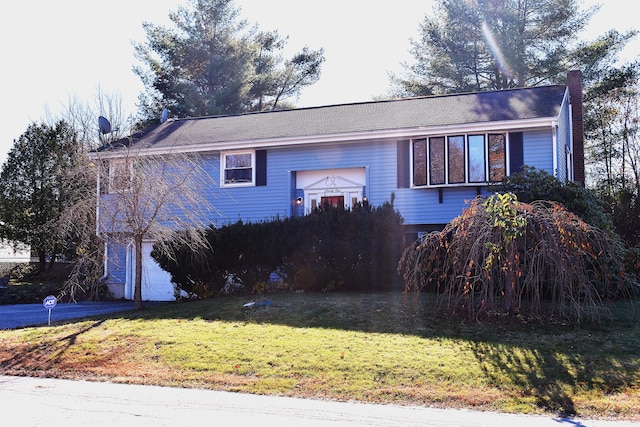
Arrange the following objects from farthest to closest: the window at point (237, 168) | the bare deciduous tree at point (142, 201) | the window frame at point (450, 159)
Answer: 1. the window at point (237, 168)
2. the window frame at point (450, 159)
3. the bare deciduous tree at point (142, 201)

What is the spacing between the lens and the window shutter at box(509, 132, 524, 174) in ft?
55.5

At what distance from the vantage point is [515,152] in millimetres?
17016

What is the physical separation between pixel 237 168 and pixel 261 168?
0.94 meters

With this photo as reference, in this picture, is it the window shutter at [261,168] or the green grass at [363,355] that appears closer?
the green grass at [363,355]

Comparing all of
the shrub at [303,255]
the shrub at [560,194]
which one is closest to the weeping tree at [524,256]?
the shrub at [560,194]

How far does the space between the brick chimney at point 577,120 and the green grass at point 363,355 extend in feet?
34.2

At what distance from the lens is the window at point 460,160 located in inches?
671

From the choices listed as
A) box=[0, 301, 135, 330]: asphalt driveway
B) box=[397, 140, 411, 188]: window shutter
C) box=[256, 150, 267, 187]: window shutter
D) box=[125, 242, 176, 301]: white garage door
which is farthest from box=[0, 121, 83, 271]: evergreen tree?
box=[397, 140, 411, 188]: window shutter

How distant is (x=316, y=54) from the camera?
38.1 metres

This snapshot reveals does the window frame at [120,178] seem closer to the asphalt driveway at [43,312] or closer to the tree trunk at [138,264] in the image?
the tree trunk at [138,264]

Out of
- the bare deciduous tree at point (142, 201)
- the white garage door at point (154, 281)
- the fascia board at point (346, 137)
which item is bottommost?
the white garage door at point (154, 281)

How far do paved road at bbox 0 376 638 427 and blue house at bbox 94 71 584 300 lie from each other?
867 cm

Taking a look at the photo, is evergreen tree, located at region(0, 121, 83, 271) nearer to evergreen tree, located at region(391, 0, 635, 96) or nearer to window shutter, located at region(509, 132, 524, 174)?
evergreen tree, located at region(391, 0, 635, 96)

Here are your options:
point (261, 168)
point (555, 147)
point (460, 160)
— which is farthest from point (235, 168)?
Result: point (555, 147)
